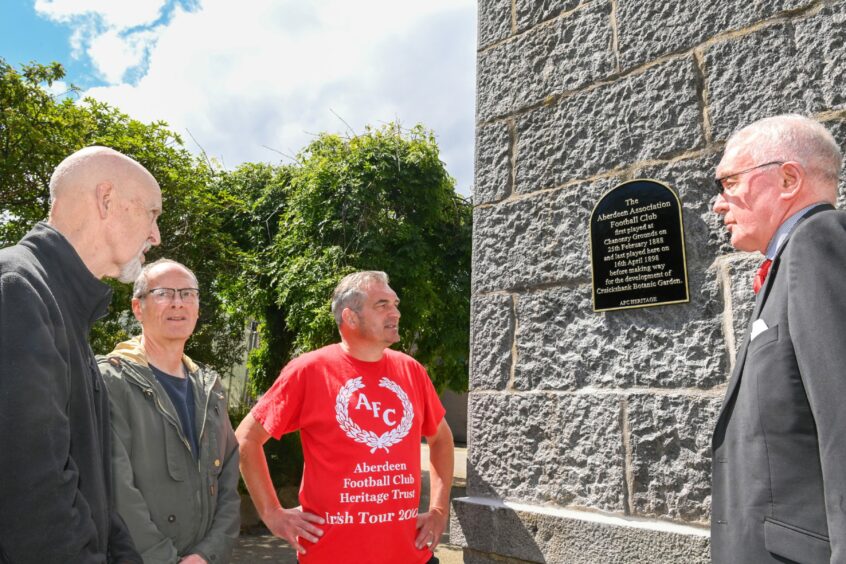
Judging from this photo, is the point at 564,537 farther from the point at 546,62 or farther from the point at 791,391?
→ the point at 546,62

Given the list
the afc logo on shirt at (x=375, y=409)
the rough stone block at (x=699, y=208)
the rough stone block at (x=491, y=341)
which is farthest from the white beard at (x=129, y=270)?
the rough stone block at (x=699, y=208)

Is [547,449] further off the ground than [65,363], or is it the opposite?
[65,363]

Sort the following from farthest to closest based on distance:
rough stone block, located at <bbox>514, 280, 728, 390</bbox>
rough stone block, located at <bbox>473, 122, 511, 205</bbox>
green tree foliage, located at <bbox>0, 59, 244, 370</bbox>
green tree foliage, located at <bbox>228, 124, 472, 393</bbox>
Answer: green tree foliage, located at <bbox>228, 124, 472, 393</bbox> → green tree foliage, located at <bbox>0, 59, 244, 370</bbox> → rough stone block, located at <bbox>473, 122, 511, 205</bbox> → rough stone block, located at <bbox>514, 280, 728, 390</bbox>

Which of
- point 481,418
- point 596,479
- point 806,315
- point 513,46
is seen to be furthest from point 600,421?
point 513,46

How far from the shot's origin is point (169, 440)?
7.83 ft

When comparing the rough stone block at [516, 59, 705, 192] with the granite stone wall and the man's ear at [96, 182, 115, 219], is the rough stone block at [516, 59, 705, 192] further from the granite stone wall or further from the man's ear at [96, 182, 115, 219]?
the man's ear at [96, 182, 115, 219]

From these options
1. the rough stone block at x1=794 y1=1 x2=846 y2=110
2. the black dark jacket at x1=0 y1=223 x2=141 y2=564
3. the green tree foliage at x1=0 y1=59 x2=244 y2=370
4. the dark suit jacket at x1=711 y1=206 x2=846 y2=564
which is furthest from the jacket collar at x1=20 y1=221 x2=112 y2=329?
the green tree foliage at x1=0 y1=59 x2=244 y2=370

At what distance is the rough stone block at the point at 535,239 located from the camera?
9.20 feet

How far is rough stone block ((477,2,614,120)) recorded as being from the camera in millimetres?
2877

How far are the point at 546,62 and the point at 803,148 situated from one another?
155 cm

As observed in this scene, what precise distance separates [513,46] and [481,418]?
1.81 m

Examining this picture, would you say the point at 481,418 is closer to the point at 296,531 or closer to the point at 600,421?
the point at 600,421

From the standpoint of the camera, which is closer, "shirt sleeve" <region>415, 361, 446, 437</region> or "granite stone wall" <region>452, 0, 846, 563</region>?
"granite stone wall" <region>452, 0, 846, 563</region>

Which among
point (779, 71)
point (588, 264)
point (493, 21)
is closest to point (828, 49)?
point (779, 71)
